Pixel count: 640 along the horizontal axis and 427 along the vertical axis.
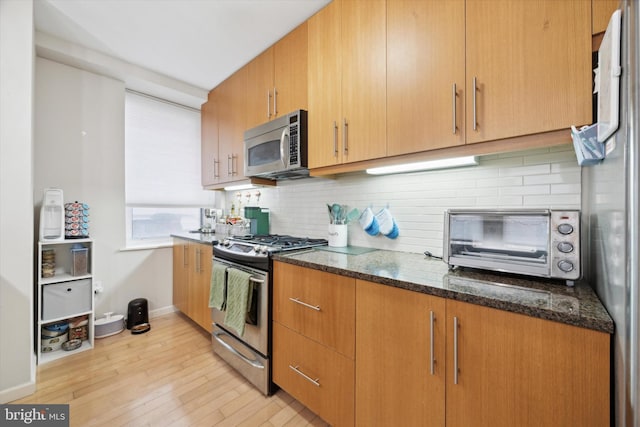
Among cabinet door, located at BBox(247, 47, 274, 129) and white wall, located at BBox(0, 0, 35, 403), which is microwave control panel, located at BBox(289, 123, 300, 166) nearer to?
cabinet door, located at BBox(247, 47, 274, 129)

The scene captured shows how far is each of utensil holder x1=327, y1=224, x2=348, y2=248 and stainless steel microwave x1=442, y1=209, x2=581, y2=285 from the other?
2.79 ft

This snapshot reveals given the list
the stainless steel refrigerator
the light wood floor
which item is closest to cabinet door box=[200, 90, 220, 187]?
the light wood floor

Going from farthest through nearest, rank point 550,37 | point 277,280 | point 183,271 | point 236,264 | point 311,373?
point 183,271, point 236,264, point 277,280, point 311,373, point 550,37

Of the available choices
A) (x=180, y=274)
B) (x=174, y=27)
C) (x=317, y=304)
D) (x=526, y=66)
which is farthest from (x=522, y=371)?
(x=180, y=274)

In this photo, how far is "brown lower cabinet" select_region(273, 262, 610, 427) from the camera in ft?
2.31

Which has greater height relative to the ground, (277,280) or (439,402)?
(277,280)

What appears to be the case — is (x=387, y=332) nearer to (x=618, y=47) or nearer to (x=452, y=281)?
(x=452, y=281)

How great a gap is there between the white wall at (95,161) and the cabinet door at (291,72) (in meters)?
1.83

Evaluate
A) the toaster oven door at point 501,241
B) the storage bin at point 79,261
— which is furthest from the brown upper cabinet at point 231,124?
the toaster oven door at point 501,241

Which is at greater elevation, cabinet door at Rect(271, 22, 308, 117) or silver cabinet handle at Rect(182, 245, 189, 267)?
cabinet door at Rect(271, 22, 308, 117)

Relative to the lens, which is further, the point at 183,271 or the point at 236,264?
the point at 183,271

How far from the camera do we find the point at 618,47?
592mm

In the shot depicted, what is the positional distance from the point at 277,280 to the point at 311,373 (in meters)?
0.55

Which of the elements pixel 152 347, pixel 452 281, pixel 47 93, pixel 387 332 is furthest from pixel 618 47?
pixel 47 93
